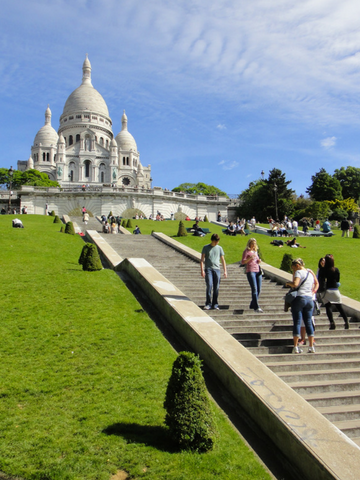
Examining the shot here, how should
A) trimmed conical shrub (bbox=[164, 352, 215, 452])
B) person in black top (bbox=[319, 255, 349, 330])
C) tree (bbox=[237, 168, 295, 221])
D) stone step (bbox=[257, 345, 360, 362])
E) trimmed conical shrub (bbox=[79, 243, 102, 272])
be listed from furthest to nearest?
tree (bbox=[237, 168, 295, 221]), trimmed conical shrub (bbox=[79, 243, 102, 272]), person in black top (bbox=[319, 255, 349, 330]), stone step (bbox=[257, 345, 360, 362]), trimmed conical shrub (bbox=[164, 352, 215, 452])

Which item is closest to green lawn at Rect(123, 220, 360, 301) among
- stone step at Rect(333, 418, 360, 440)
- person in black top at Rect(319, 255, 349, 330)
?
person in black top at Rect(319, 255, 349, 330)

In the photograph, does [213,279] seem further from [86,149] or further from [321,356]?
[86,149]

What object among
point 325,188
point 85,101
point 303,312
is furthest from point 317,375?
point 85,101

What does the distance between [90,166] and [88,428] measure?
86198mm

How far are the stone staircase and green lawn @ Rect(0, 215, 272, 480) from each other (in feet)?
4.37

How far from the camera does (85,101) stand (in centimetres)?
9219

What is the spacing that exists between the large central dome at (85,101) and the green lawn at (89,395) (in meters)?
89.4

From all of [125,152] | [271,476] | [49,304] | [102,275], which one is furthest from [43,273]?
[125,152]

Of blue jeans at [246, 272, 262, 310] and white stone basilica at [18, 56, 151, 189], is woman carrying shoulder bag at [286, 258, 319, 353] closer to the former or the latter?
blue jeans at [246, 272, 262, 310]

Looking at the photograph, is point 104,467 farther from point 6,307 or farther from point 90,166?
point 90,166

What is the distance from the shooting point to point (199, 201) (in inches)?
2067

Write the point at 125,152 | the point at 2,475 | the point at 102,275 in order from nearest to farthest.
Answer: the point at 2,475, the point at 102,275, the point at 125,152

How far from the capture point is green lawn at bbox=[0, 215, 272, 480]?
4.07 metres

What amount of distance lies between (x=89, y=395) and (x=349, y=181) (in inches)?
2671
